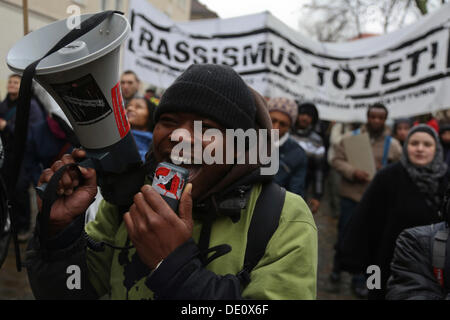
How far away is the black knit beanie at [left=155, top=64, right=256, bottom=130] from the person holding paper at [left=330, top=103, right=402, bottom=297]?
3.31 m

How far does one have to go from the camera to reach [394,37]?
4.92 m

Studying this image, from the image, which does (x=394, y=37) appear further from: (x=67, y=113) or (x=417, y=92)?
(x=67, y=113)

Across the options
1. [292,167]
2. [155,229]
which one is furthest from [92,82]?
[292,167]

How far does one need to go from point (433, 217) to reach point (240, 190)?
244 cm

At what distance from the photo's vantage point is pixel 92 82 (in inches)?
43.4

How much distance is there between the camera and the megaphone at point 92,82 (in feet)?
3.53

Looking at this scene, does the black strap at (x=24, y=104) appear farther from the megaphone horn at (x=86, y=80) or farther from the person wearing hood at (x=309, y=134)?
the person wearing hood at (x=309, y=134)

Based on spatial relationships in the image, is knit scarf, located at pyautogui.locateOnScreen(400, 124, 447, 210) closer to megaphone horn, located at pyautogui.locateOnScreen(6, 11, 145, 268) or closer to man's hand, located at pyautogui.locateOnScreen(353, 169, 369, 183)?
man's hand, located at pyautogui.locateOnScreen(353, 169, 369, 183)

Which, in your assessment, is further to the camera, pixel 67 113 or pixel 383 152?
pixel 383 152

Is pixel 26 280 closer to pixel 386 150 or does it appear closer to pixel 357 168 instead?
pixel 357 168

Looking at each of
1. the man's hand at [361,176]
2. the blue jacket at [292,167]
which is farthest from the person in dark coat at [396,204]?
the man's hand at [361,176]

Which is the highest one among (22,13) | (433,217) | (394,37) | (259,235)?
(394,37)

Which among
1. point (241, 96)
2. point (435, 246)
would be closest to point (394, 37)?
point (435, 246)

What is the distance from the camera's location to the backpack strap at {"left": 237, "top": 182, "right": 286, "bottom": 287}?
114 centimetres
